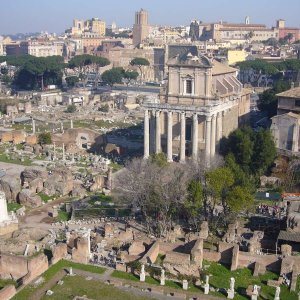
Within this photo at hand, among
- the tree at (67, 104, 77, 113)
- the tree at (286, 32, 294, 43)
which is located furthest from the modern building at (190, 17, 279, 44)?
the tree at (67, 104, 77, 113)

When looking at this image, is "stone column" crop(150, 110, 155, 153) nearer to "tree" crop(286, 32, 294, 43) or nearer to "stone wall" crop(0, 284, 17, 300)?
"stone wall" crop(0, 284, 17, 300)

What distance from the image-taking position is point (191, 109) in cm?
3816

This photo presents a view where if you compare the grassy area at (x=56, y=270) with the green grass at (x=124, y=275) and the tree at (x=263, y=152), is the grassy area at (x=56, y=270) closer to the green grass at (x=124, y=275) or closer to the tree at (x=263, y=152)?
the green grass at (x=124, y=275)

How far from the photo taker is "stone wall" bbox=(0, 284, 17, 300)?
19.5 meters

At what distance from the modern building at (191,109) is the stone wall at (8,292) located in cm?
1990

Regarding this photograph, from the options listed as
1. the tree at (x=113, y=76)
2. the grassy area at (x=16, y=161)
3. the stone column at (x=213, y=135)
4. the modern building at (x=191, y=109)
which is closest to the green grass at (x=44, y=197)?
the grassy area at (x=16, y=161)

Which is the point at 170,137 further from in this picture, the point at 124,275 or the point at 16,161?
the point at 124,275

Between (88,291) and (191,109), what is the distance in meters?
A: 20.8

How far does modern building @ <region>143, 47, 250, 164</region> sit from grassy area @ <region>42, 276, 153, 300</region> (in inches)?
700

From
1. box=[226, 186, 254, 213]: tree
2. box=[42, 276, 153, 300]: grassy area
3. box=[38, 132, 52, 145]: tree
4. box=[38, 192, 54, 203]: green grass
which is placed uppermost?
box=[226, 186, 254, 213]: tree

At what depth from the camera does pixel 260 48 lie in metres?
127

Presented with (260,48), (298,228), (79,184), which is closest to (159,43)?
(260,48)

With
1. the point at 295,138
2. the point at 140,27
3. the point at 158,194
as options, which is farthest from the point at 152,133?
the point at 140,27

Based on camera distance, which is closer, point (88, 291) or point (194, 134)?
point (88, 291)
